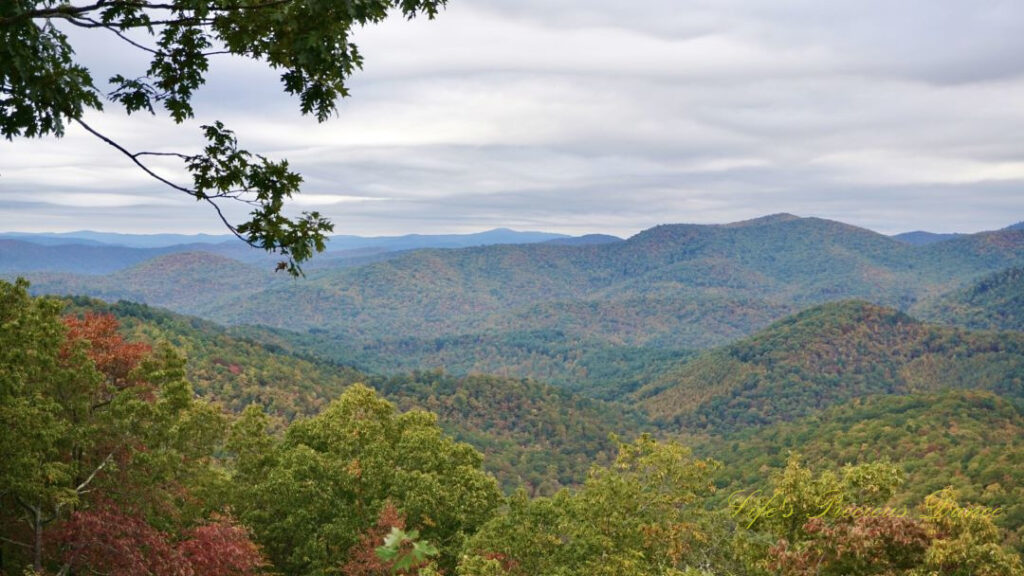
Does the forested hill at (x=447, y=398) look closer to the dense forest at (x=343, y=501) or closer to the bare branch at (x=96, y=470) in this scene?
the dense forest at (x=343, y=501)

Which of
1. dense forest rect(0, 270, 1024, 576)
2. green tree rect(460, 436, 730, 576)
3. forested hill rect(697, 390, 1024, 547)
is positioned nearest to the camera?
dense forest rect(0, 270, 1024, 576)

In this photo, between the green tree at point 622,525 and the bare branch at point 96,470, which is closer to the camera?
the bare branch at point 96,470

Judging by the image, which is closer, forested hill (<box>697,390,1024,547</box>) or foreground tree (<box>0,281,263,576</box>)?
foreground tree (<box>0,281,263,576</box>)

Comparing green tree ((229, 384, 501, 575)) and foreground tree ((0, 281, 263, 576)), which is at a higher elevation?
foreground tree ((0, 281, 263, 576))

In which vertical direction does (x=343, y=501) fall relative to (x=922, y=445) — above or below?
above

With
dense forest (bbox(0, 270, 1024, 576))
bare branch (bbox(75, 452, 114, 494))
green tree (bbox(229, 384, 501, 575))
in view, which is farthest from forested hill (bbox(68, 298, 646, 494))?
bare branch (bbox(75, 452, 114, 494))

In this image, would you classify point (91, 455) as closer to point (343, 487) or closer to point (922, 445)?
point (343, 487)

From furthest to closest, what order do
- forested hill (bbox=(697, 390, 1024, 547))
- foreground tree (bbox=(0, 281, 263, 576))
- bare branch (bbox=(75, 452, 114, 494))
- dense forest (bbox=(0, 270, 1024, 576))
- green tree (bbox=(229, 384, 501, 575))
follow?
forested hill (bbox=(697, 390, 1024, 547)) < green tree (bbox=(229, 384, 501, 575)) < bare branch (bbox=(75, 452, 114, 494)) < foreground tree (bbox=(0, 281, 263, 576)) < dense forest (bbox=(0, 270, 1024, 576))

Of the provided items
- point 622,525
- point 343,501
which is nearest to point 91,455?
point 343,501

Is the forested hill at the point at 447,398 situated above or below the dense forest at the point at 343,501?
below

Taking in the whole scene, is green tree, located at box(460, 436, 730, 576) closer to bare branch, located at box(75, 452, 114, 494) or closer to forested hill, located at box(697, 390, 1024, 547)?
bare branch, located at box(75, 452, 114, 494)

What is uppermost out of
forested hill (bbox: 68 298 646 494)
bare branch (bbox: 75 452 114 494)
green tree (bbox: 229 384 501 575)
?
bare branch (bbox: 75 452 114 494)

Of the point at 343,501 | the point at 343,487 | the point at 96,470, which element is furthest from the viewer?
the point at 343,487

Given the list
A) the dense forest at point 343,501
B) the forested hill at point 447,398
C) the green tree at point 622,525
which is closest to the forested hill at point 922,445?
the forested hill at point 447,398
